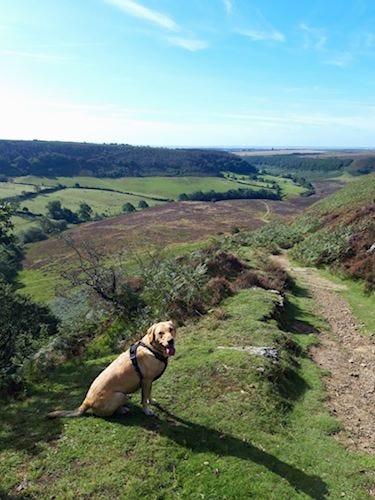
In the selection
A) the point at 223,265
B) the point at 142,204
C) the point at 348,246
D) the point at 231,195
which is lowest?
the point at 142,204

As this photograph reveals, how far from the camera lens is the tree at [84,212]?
142000 millimetres

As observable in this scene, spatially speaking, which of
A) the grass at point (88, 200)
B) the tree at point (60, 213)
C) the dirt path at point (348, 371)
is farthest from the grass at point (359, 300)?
the grass at point (88, 200)

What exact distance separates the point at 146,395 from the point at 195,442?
1.57m

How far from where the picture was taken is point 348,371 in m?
14.6

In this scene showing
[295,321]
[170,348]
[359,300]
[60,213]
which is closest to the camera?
[170,348]

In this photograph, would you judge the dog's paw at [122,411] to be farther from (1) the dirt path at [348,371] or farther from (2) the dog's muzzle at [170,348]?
(1) the dirt path at [348,371]

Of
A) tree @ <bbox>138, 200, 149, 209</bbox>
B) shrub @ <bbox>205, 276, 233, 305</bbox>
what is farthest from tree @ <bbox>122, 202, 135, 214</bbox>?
shrub @ <bbox>205, 276, 233, 305</bbox>

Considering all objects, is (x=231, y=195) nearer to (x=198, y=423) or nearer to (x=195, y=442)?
(x=198, y=423)

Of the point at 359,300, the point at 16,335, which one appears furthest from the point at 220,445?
the point at 16,335

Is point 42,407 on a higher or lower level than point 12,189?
higher

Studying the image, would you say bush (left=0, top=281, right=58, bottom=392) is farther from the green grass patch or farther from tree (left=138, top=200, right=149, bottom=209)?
tree (left=138, top=200, right=149, bottom=209)

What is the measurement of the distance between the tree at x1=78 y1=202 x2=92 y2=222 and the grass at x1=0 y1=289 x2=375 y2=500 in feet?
440

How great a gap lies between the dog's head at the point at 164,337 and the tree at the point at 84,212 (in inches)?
5414

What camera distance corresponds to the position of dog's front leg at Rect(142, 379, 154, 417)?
29.8 ft
